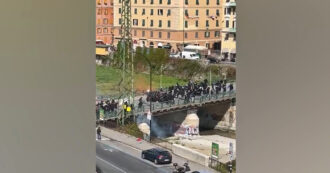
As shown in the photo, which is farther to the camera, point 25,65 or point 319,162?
point 25,65

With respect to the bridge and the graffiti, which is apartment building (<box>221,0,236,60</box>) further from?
the graffiti

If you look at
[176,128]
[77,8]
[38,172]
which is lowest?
[38,172]

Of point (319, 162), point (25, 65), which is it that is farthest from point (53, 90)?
point (319, 162)

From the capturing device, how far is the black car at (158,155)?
1929mm

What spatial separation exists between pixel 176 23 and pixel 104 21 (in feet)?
1.42

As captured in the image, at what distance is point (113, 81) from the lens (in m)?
2.19

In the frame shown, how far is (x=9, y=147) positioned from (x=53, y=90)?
0.27 meters

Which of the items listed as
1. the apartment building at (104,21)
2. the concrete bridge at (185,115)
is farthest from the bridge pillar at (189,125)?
the apartment building at (104,21)

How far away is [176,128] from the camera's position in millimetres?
1904

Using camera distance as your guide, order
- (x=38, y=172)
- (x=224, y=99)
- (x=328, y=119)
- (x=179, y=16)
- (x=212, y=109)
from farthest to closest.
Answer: (x=38, y=172) → (x=179, y=16) → (x=212, y=109) → (x=224, y=99) → (x=328, y=119)

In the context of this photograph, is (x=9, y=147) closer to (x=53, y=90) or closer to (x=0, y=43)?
(x=53, y=90)

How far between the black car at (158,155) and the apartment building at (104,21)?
1.69 feet

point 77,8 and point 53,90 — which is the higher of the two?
point 77,8

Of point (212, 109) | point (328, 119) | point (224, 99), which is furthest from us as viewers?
point (212, 109)
